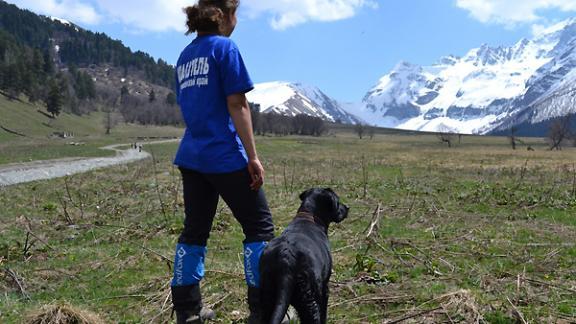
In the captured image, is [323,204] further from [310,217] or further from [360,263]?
[360,263]

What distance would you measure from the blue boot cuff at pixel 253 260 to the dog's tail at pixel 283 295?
42cm

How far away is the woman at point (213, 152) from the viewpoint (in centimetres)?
418

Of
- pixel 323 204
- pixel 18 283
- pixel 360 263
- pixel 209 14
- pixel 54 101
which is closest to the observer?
pixel 209 14

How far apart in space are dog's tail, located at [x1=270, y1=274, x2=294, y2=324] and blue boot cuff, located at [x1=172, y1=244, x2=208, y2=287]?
3.14 ft

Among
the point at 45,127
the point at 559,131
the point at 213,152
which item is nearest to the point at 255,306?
the point at 213,152

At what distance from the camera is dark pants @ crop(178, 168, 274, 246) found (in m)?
4.23

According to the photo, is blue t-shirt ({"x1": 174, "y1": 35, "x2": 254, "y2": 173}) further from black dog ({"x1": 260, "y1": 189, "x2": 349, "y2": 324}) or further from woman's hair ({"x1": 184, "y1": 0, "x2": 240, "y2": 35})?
black dog ({"x1": 260, "y1": 189, "x2": 349, "y2": 324})

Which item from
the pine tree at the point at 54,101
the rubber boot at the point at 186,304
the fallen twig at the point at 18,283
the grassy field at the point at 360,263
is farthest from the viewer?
the pine tree at the point at 54,101

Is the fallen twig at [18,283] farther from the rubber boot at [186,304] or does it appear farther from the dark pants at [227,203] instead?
the dark pants at [227,203]

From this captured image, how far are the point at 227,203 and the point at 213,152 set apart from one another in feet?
1.60

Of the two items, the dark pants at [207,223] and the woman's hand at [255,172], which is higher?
the woman's hand at [255,172]

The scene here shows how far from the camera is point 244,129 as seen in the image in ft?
13.6

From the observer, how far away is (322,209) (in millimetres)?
5414

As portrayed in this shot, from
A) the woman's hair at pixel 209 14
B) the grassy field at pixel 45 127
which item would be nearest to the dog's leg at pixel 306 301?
the woman's hair at pixel 209 14
